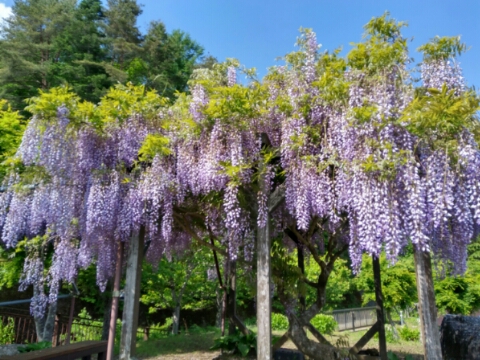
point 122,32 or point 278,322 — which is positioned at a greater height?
point 122,32

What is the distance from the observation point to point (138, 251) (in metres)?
5.38

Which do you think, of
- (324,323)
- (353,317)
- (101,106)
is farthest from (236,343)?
(353,317)

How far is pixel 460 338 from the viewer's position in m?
6.10

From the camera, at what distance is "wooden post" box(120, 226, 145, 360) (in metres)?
5.07

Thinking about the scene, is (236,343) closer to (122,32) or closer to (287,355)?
(287,355)

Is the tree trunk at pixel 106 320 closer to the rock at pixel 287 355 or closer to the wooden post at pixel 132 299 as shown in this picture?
the wooden post at pixel 132 299

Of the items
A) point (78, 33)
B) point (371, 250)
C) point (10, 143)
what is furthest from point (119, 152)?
point (78, 33)

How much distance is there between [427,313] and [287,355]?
317 cm

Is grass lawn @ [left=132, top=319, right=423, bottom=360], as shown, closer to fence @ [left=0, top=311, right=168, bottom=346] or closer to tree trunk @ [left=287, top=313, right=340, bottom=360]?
tree trunk @ [left=287, top=313, right=340, bottom=360]

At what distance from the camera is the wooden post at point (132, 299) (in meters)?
5.07

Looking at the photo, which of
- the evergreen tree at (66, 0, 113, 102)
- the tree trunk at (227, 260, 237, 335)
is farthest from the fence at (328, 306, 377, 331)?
the evergreen tree at (66, 0, 113, 102)

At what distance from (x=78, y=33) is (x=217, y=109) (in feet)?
54.1

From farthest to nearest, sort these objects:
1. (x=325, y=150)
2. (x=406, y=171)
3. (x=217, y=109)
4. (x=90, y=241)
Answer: (x=90, y=241) < (x=217, y=109) < (x=325, y=150) < (x=406, y=171)

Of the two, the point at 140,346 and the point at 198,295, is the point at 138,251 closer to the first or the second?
the point at 140,346
